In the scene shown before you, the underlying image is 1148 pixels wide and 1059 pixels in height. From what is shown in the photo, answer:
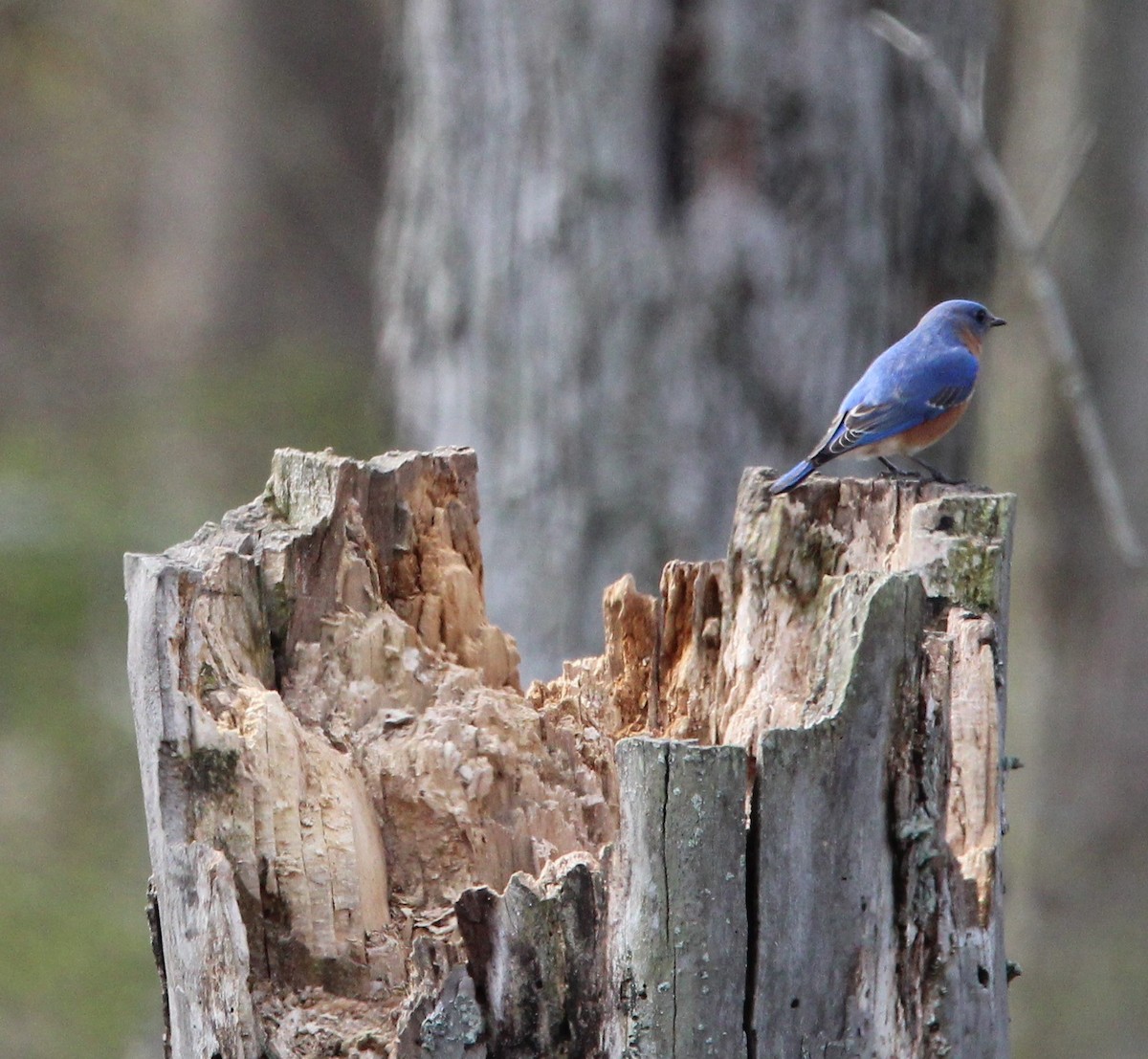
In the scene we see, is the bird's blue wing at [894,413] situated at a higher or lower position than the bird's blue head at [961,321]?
lower

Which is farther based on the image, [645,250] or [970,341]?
[645,250]

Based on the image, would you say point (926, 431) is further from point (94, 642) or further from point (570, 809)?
point (94, 642)

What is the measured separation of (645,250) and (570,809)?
2492mm

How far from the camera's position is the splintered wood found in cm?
193

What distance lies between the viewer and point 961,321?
408 centimetres

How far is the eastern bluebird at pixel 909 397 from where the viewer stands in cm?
372

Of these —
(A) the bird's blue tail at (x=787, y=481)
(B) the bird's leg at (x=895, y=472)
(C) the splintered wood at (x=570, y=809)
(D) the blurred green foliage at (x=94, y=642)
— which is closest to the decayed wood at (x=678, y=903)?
(C) the splintered wood at (x=570, y=809)

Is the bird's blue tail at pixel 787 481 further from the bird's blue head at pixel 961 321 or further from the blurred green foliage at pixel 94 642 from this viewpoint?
the blurred green foliage at pixel 94 642

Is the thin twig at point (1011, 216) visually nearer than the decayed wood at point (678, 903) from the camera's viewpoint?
No

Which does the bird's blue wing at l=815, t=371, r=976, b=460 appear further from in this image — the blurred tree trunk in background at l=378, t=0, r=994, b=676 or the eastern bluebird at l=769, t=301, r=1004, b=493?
the blurred tree trunk in background at l=378, t=0, r=994, b=676

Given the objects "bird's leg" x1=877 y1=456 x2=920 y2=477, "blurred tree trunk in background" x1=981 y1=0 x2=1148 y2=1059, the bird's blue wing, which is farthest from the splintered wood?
"blurred tree trunk in background" x1=981 y1=0 x2=1148 y2=1059

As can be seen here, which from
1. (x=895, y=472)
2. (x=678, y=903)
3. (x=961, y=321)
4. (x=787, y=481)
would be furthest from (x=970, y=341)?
(x=678, y=903)

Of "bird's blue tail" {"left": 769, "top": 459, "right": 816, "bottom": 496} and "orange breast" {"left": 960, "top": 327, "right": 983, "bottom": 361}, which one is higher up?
"orange breast" {"left": 960, "top": 327, "right": 983, "bottom": 361}

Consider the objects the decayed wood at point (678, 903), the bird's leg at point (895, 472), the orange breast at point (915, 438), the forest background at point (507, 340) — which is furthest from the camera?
the forest background at point (507, 340)
